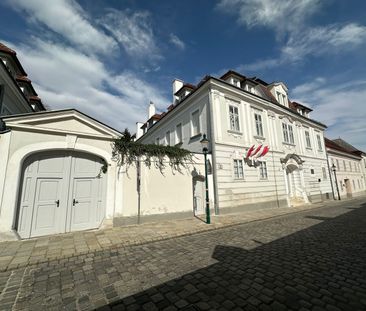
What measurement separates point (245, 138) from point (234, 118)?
5.38ft

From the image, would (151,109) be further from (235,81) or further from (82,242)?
(82,242)

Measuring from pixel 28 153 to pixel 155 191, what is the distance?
210 inches

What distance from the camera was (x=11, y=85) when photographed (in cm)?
912

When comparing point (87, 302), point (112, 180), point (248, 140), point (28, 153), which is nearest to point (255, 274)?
point (87, 302)

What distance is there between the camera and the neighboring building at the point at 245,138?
39.4 ft

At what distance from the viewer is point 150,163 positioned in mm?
9484

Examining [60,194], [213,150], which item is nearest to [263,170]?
[213,150]

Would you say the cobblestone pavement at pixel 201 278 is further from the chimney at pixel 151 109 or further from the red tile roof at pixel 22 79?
the chimney at pixel 151 109

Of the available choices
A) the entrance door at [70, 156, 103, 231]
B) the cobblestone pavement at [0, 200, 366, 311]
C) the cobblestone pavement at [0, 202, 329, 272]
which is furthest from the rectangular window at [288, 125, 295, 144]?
the entrance door at [70, 156, 103, 231]

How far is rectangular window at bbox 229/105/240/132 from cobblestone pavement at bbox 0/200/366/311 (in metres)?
8.56

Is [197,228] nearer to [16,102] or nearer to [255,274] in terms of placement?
[255,274]

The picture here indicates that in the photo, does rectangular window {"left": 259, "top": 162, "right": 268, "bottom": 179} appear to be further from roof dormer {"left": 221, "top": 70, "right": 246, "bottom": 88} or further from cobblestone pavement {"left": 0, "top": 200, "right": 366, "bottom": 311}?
cobblestone pavement {"left": 0, "top": 200, "right": 366, "bottom": 311}

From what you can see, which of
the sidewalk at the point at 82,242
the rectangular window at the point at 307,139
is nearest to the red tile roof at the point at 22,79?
the sidewalk at the point at 82,242

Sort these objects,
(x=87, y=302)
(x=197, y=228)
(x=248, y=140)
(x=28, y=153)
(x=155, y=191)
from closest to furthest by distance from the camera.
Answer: (x=87, y=302) → (x=28, y=153) → (x=197, y=228) → (x=155, y=191) → (x=248, y=140)
